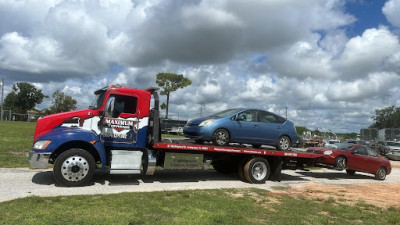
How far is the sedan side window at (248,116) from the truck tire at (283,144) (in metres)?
1.22

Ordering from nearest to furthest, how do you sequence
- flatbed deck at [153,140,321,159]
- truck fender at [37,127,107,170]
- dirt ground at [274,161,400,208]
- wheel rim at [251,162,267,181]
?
truck fender at [37,127,107,170], dirt ground at [274,161,400,208], flatbed deck at [153,140,321,159], wheel rim at [251,162,267,181]

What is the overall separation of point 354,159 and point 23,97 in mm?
101719

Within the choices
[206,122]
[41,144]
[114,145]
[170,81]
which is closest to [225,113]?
[206,122]

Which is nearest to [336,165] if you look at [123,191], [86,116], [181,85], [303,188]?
[303,188]

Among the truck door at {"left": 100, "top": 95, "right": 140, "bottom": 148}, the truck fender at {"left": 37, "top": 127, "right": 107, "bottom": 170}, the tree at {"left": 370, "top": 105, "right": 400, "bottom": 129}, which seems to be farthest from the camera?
the tree at {"left": 370, "top": 105, "right": 400, "bottom": 129}

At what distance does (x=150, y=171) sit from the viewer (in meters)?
8.76

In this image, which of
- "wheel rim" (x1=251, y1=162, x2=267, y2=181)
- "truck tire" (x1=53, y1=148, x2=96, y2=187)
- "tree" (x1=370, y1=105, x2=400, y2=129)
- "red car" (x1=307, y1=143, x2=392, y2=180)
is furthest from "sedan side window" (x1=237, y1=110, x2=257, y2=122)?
"tree" (x1=370, y1=105, x2=400, y2=129)

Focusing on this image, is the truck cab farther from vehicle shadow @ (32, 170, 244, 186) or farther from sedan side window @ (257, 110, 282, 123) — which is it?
sedan side window @ (257, 110, 282, 123)

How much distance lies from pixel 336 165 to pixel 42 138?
1011cm

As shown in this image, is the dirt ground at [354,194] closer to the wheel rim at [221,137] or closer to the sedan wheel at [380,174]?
the wheel rim at [221,137]

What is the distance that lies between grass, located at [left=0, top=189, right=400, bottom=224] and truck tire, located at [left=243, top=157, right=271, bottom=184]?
223 centimetres

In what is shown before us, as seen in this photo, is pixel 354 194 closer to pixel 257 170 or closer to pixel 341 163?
pixel 257 170

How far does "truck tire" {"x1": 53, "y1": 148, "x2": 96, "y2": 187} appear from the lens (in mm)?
7606

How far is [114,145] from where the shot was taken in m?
8.49
